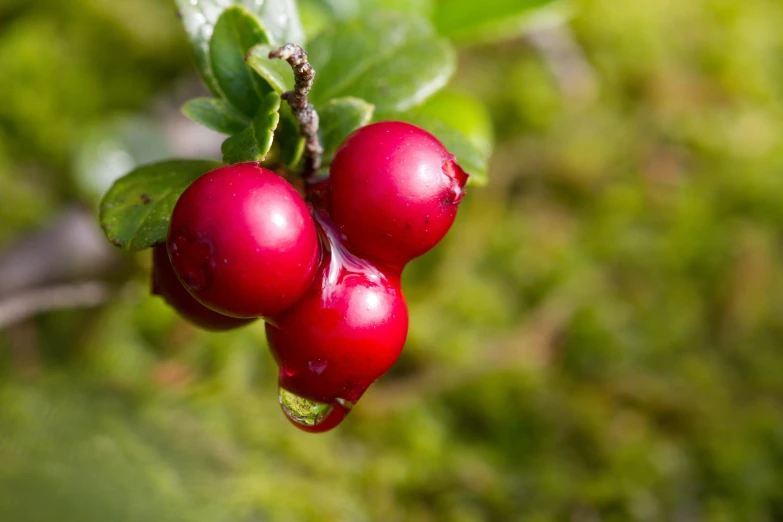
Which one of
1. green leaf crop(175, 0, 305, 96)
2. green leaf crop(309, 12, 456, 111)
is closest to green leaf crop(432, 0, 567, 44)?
green leaf crop(309, 12, 456, 111)

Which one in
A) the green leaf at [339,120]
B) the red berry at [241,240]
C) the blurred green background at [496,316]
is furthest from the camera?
the blurred green background at [496,316]

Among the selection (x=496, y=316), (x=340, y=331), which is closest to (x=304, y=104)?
(x=340, y=331)

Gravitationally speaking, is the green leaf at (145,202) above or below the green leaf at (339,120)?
below

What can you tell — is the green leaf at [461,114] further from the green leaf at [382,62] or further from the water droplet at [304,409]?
the water droplet at [304,409]

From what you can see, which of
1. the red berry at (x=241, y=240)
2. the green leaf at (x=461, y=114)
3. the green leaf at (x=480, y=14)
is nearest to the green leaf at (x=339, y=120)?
the red berry at (x=241, y=240)

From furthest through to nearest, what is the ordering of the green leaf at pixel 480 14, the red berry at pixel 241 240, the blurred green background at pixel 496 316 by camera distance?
the green leaf at pixel 480 14
the blurred green background at pixel 496 316
the red berry at pixel 241 240

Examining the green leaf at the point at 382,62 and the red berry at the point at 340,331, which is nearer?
the red berry at the point at 340,331

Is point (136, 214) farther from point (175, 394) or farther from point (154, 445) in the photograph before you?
point (175, 394)

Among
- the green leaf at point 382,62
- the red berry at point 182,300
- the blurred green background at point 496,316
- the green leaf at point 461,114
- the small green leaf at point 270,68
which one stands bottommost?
the blurred green background at point 496,316
